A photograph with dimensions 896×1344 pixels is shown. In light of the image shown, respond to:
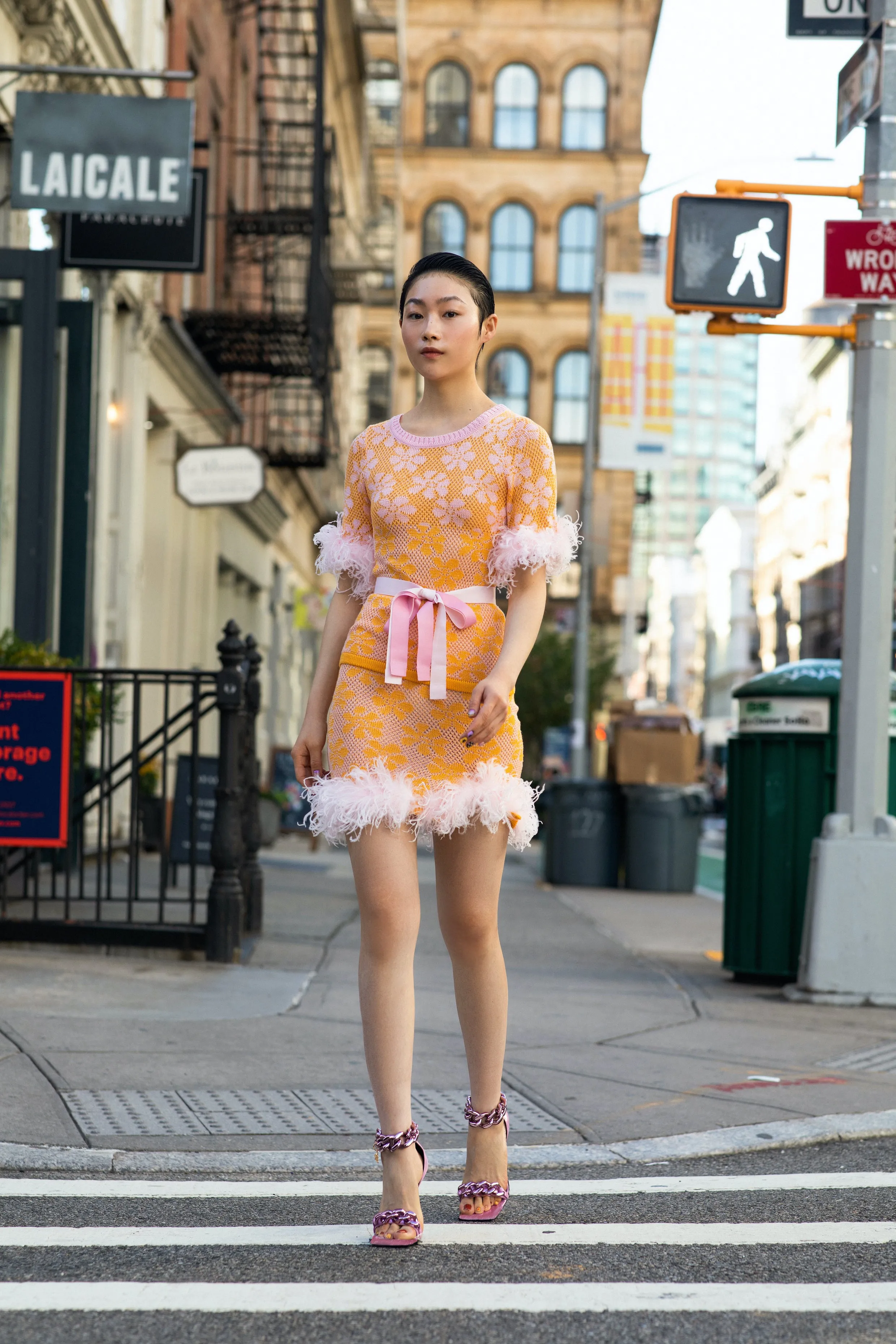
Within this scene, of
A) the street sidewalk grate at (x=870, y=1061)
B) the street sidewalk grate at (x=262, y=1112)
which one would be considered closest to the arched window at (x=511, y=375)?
the street sidewalk grate at (x=870, y=1061)

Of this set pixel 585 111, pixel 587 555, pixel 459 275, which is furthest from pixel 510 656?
pixel 585 111

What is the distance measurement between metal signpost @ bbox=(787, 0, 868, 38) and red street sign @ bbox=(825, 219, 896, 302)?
117 centimetres

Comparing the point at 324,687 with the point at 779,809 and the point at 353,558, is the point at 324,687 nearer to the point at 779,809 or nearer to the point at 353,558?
the point at 353,558

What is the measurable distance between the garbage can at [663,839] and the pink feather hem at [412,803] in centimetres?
1500

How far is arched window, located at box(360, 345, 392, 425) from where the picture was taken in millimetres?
56594

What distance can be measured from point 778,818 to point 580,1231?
5.18 metres

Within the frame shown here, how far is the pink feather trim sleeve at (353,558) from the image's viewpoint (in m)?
3.97

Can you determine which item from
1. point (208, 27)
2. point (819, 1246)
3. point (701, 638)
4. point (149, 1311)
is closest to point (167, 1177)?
point (149, 1311)

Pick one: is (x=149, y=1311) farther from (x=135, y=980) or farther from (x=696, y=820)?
(x=696, y=820)

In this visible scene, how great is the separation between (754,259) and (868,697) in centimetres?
232

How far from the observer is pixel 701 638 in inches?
6417

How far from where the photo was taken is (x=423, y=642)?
3.65m

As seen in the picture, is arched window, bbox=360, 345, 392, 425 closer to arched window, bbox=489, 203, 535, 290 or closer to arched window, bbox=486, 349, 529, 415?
arched window, bbox=486, 349, 529, 415

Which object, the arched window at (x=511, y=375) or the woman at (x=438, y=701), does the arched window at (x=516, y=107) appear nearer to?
the arched window at (x=511, y=375)
